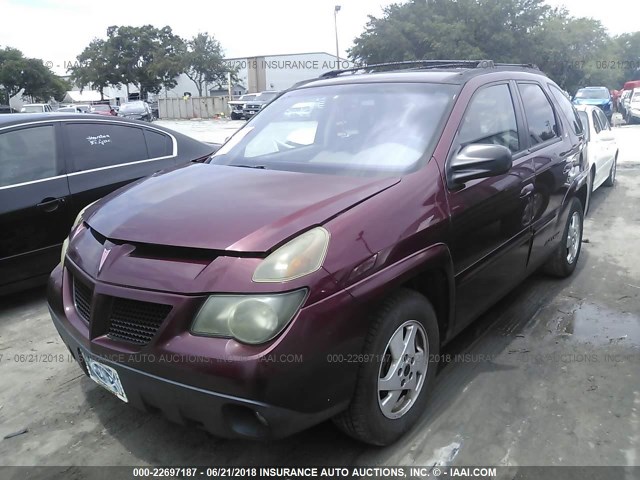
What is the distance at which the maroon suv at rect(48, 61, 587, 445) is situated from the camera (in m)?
1.98

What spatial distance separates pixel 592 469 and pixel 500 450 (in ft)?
1.29

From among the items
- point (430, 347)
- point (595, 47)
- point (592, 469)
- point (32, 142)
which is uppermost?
point (595, 47)

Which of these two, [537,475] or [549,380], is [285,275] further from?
[549,380]

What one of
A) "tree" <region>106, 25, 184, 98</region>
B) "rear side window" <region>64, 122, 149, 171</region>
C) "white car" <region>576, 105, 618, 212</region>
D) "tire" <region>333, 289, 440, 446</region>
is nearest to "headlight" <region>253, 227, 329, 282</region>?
"tire" <region>333, 289, 440, 446</region>

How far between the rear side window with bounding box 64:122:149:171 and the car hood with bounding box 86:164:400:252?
205cm

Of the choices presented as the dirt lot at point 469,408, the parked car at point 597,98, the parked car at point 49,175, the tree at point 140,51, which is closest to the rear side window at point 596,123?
the dirt lot at point 469,408

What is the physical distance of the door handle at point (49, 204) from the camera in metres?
4.23

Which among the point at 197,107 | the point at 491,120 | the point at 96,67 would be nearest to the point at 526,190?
the point at 491,120

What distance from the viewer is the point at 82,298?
243cm

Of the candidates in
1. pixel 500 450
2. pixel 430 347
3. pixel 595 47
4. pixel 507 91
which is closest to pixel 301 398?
pixel 430 347

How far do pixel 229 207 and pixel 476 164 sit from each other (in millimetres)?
1267

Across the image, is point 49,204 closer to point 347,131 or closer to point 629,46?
point 347,131

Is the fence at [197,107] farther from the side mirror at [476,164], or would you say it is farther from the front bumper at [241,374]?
the front bumper at [241,374]

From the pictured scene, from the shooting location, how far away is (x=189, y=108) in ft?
153
